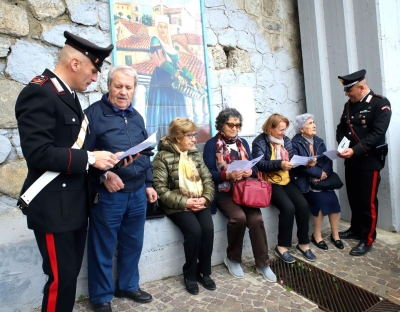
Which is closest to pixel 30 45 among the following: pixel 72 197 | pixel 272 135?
pixel 72 197

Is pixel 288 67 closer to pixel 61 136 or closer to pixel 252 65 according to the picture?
pixel 252 65

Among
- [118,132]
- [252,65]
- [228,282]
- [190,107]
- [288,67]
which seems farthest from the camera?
[288,67]

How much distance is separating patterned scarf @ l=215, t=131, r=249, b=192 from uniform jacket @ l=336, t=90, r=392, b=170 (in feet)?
4.09

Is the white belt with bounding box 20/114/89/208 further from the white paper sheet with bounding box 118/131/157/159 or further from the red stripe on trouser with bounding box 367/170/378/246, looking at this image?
the red stripe on trouser with bounding box 367/170/378/246

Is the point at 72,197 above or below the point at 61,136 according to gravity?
below

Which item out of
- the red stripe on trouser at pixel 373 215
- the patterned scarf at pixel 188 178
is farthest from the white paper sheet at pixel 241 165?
the red stripe on trouser at pixel 373 215

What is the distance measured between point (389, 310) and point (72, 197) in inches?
95.0

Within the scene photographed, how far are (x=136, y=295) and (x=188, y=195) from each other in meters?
0.91

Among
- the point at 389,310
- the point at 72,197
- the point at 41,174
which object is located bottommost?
the point at 389,310

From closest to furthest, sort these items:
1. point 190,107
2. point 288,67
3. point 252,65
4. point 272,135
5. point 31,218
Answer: point 31,218, point 272,135, point 190,107, point 252,65, point 288,67

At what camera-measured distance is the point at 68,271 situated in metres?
1.69

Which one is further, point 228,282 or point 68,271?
point 228,282

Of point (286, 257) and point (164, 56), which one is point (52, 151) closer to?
point (164, 56)

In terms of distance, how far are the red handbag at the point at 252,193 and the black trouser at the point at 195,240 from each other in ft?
1.22
